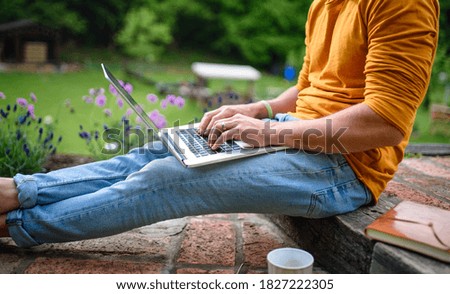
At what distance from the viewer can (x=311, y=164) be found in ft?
4.08

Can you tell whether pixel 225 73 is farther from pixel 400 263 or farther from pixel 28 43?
pixel 400 263

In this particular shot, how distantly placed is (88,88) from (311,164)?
603cm

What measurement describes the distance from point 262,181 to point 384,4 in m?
0.54

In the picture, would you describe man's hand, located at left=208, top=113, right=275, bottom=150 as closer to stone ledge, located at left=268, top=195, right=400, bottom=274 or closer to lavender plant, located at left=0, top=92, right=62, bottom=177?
stone ledge, located at left=268, top=195, right=400, bottom=274

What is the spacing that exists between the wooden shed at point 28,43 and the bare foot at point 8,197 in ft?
21.7

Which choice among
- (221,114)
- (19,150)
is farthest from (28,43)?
(221,114)

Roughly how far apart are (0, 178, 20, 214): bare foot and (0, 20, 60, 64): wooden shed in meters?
6.62

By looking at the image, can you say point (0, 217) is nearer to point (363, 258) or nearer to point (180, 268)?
point (180, 268)

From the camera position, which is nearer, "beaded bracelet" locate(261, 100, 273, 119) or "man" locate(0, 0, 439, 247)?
"man" locate(0, 0, 439, 247)

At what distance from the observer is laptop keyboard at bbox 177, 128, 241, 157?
4.09 ft

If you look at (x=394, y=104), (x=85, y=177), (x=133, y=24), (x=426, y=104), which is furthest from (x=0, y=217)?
(x=133, y=24)

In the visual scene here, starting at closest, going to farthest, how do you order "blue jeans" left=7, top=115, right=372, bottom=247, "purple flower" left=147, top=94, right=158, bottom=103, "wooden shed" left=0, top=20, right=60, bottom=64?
1. "blue jeans" left=7, top=115, right=372, bottom=247
2. "purple flower" left=147, top=94, right=158, bottom=103
3. "wooden shed" left=0, top=20, right=60, bottom=64

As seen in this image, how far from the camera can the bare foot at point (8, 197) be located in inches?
47.4

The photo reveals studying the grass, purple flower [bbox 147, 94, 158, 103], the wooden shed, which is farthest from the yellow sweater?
the wooden shed
